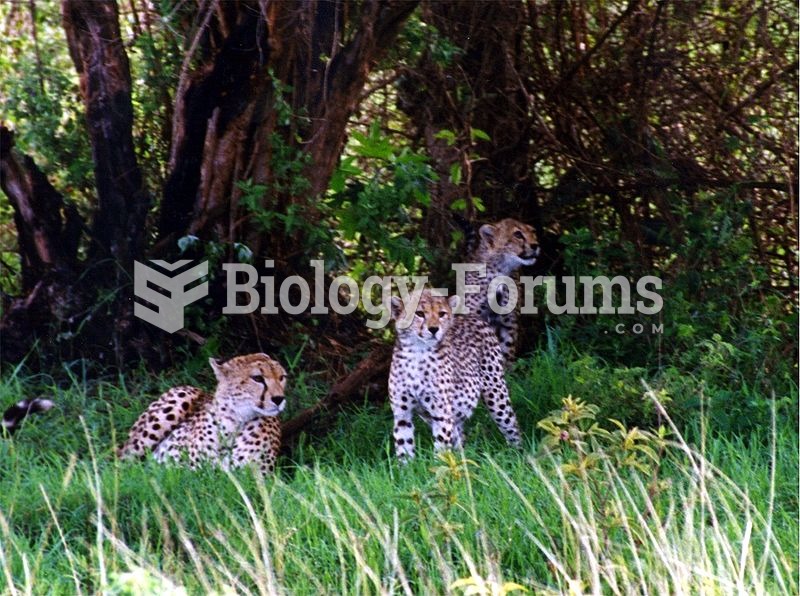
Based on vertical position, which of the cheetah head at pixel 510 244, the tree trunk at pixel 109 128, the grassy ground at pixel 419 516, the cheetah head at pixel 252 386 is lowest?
the grassy ground at pixel 419 516

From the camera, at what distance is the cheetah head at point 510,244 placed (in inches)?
282

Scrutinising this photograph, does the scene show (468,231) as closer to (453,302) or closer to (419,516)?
(453,302)

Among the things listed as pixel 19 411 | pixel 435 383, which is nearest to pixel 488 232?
pixel 435 383

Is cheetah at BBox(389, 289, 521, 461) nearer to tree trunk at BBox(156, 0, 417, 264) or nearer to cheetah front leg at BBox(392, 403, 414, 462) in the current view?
cheetah front leg at BBox(392, 403, 414, 462)

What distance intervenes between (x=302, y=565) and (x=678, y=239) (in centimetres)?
380

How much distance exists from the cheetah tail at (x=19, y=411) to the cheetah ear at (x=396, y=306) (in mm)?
1630

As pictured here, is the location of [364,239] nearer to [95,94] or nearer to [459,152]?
[459,152]

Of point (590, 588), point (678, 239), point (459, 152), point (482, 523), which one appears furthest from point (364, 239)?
point (590, 588)

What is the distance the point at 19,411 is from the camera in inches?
236

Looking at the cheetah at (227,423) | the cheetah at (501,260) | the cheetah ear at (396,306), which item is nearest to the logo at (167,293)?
the cheetah at (227,423)

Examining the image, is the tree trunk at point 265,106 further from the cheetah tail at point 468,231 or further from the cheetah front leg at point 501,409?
the cheetah front leg at point 501,409

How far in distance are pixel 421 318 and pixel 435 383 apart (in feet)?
0.98

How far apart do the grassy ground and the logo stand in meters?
0.77

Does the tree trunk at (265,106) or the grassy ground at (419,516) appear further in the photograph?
the tree trunk at (265,106)
